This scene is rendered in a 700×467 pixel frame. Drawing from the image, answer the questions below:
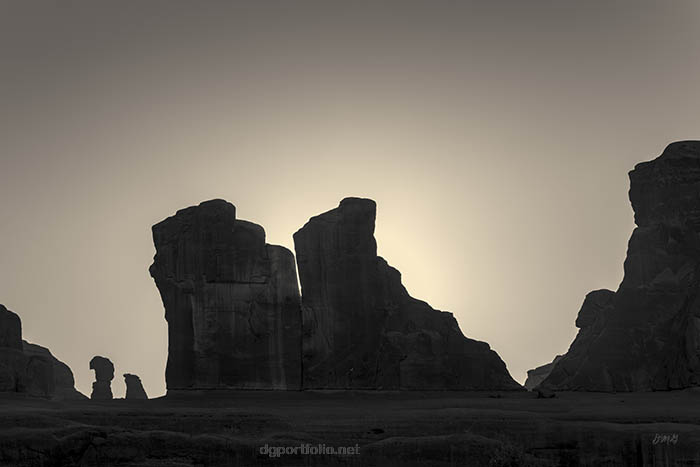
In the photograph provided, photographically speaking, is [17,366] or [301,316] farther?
[301,316]

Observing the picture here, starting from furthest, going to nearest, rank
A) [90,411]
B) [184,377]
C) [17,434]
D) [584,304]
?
[584,304] → [184,377] → [90,411] → [17,434]

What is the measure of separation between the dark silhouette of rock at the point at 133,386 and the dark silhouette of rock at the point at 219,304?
138 ft

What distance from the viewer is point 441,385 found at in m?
68.2

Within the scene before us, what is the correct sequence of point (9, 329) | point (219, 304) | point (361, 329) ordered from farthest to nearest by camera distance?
point (9, 329) < point (361, 329) < point (219, 304)

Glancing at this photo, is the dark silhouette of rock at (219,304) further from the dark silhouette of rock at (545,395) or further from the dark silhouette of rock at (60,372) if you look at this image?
the dark silhouette of rock at (60,372)

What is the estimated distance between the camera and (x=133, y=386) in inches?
4247

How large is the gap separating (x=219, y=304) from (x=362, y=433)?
17035mm

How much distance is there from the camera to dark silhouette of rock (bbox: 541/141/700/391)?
230 feet

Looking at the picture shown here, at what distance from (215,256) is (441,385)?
585 inches

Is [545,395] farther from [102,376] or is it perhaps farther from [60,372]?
[60,372]

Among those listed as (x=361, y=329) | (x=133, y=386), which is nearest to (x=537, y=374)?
(x=133, y=386)

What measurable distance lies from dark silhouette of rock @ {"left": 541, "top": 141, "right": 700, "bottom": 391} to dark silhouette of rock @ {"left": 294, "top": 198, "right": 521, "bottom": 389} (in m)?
8.31

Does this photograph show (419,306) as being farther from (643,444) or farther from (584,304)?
(584,304)


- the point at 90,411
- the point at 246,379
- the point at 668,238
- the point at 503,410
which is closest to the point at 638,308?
the point at 668,238
